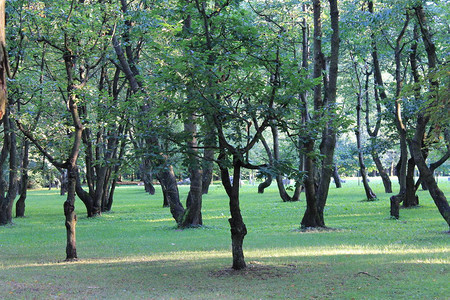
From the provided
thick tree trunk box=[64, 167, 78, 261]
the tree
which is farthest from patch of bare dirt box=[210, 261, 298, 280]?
the tree

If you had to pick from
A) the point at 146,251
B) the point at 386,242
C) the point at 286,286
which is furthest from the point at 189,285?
the point at 386,242

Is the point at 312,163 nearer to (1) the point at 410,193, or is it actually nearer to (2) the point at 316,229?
(2) the point at 316,229

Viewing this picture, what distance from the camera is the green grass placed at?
751cm

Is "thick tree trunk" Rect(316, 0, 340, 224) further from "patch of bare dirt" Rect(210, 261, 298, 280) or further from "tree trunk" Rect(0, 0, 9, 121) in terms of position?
"tree trunk" Rect(0, 0, 9, 121)

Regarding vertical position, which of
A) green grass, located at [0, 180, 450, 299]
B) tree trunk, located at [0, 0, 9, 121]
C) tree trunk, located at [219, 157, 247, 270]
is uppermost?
tree trunk, located at [0, 0, 9, 121]

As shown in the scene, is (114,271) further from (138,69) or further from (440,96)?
(138,69)

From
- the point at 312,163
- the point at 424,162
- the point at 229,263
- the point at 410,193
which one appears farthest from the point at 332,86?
the point at 410,193

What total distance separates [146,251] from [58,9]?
6.80m

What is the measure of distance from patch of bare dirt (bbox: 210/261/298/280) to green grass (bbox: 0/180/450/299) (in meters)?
0.02

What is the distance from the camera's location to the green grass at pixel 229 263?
7.51m

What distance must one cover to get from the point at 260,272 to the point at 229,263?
4.04ft

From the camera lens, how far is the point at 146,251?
1290cm

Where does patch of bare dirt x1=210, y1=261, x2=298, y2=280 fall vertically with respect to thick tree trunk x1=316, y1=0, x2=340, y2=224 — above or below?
below

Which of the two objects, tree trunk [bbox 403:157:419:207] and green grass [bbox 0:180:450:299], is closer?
green grass [bbox 0:180:450:299]
